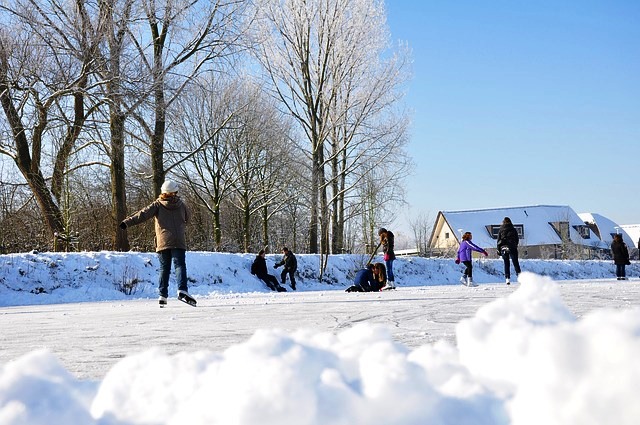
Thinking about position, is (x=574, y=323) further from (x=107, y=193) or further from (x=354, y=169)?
(x=107, y=193)

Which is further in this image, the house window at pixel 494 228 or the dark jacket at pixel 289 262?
the house window at pixel 494 228

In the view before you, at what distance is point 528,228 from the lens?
6194 cm

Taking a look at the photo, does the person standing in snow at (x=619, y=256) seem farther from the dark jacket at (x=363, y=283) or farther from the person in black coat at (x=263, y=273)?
the person in black coat at (x=263, y=273)

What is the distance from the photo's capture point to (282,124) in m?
34.0

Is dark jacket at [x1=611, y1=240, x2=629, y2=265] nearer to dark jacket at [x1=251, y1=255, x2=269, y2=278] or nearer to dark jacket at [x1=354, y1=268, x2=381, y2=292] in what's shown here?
dark jacket at [x1=354, y1=268, x2=381, y2=292]

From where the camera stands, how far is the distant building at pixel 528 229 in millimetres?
59938

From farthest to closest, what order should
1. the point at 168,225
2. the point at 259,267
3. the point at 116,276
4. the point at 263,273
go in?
1. the point at 259,267
2. the point at 263,273
3. the point at 116,276
4. the point at 168,225

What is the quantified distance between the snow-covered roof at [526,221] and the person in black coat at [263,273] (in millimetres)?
42589

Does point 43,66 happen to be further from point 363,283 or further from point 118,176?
point 363,283

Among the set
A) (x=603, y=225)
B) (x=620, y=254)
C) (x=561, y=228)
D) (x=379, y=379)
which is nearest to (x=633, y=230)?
(x=603, y=225)

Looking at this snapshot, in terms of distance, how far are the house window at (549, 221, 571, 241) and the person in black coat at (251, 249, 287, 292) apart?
43.9 metres

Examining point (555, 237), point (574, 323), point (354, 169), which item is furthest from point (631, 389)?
point (555, 237)

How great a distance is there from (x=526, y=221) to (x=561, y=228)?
312 centimetres

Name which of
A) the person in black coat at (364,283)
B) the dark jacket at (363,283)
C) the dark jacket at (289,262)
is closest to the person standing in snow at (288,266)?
the dark jacket at (289,262)
